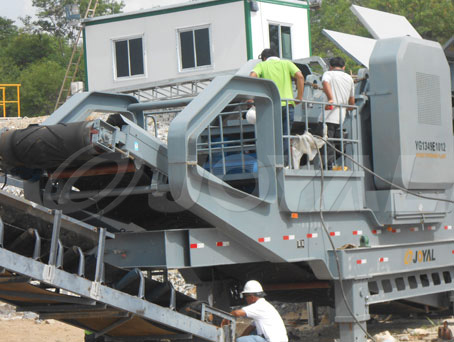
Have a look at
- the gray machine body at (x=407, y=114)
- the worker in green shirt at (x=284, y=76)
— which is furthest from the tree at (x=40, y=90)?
the worker in green shirt at (x=284, y=76)

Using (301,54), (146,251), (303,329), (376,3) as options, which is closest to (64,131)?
(146,251)

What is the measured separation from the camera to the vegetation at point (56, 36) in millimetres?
41656

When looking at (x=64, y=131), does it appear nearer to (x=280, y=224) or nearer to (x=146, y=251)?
(x=146, y=251)

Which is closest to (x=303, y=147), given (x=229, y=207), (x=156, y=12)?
(x=229, y=207)

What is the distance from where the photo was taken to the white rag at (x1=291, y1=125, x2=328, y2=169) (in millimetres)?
7914

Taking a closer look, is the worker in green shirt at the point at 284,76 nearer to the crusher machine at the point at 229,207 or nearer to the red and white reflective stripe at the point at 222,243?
the crusher machine at the point at 229,207

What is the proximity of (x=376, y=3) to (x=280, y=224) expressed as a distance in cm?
4038

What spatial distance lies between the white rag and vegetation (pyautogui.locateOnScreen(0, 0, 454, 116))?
29.5 meters

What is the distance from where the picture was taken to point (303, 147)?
26.1ft

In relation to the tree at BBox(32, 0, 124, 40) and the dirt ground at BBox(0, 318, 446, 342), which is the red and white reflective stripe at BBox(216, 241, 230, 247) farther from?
the tree at BBox(32, 0, 124, 40)

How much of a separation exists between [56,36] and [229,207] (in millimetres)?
49575

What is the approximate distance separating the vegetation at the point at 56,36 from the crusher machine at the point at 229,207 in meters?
28.4

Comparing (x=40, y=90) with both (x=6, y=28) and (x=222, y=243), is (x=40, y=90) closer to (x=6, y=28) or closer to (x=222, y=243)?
(x=6, y=28)

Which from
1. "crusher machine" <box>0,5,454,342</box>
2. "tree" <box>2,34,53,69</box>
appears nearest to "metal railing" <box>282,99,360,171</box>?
"crusher machine" <box>0,5,454,342</box>
